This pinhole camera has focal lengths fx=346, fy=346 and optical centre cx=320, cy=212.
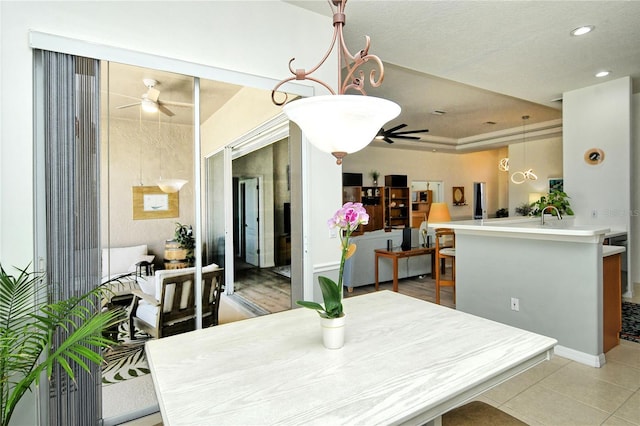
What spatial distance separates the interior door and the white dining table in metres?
1.18

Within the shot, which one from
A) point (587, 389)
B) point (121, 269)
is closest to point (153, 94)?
point (121, 269)

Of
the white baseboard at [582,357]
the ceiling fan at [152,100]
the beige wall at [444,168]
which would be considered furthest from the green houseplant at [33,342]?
the beige wall at [444,168]

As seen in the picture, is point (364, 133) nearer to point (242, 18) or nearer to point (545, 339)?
point (545, 339)

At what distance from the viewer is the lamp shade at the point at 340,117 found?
3.59ft

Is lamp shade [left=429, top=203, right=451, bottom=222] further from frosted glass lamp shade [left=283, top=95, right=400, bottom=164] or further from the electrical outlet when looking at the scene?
frosted glass lamp shade [left=283, top=95, right=400, bottom=164]

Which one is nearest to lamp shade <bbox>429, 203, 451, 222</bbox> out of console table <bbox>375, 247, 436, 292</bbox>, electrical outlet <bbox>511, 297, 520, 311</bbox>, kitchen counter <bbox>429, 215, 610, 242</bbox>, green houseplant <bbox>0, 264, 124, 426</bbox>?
console table <bbox>375, 247, 436, 292</bbox>

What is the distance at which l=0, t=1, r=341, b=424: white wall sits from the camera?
1.77 m

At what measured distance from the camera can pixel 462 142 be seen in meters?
9.16

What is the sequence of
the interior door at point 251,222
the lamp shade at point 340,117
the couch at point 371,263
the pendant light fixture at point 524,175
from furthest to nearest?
the pendant light fixture at point 524,175 → the couch at point 371,263 → the interior door at point 251,222 → the lamp shade at point 340,117

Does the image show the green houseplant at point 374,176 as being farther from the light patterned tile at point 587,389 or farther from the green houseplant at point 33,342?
the green houseplant at point 33,342

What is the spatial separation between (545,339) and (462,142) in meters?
8.59

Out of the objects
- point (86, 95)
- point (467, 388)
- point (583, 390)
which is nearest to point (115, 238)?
point (86, 95)

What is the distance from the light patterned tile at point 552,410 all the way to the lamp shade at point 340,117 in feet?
6.90

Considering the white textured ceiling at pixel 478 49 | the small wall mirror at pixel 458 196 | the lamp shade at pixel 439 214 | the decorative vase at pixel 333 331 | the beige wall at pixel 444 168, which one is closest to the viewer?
the decorative vase at pixel 333 331
